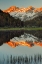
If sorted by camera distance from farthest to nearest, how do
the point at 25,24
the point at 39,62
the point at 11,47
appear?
the point at 25,24 → the point at 11,47 → the point at 39,62

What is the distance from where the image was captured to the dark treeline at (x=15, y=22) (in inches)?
364

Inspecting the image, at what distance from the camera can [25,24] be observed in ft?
30.1

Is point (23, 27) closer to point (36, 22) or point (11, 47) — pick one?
point (36, 22)

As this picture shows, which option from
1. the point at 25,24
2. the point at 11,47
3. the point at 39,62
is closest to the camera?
the point at 39,62

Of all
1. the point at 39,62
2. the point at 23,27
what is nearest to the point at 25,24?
the point at 23,27

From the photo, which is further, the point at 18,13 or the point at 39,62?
the point at 18,13

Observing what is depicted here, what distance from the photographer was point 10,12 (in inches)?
376

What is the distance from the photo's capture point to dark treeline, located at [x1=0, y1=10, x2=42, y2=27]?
30.3ft

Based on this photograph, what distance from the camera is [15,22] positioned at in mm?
9430

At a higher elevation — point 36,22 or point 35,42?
point 36,22

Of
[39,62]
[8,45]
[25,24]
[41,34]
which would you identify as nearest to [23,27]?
[25,24]

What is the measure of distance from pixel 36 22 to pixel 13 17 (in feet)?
3.32

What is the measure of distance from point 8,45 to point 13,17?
214cm

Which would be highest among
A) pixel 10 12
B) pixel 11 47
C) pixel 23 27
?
pixel 10 12
